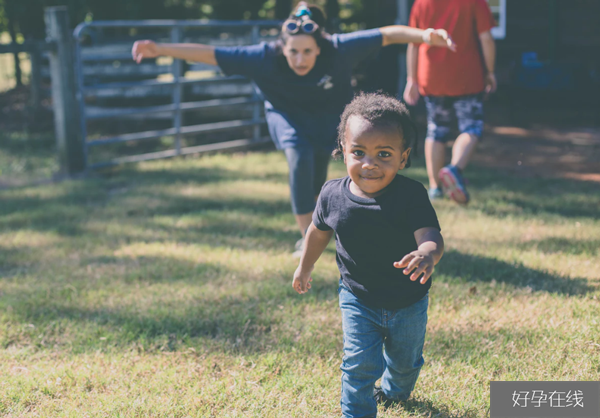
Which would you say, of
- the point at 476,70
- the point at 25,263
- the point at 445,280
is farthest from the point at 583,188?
the point at 25,263

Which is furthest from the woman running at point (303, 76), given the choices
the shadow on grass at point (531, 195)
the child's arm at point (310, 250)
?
the shadow on grass at point (531, 195)

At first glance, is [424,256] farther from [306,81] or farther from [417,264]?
[306,81]

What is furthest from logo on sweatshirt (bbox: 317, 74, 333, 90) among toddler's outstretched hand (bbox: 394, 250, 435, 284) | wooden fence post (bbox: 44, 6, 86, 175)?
wooden fence post (bbox: 44, 6, 86, 175)

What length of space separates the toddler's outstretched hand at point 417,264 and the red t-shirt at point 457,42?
376 centimetres

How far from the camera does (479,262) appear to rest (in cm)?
445

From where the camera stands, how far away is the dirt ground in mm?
7727

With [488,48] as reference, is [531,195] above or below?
below

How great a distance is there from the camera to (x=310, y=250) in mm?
2730

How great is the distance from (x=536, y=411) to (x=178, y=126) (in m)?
6.69

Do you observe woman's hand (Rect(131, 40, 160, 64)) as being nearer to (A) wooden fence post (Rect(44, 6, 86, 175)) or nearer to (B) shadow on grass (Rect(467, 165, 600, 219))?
(B) shadow on grass (Rect(467, 165, 600, 219))

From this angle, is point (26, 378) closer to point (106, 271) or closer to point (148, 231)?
point (106, 271)

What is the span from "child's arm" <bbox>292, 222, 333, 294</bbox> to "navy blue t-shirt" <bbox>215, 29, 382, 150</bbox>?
1.72 metres

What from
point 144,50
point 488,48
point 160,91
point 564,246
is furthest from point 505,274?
point 160,91

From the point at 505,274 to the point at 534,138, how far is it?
19.0ft
